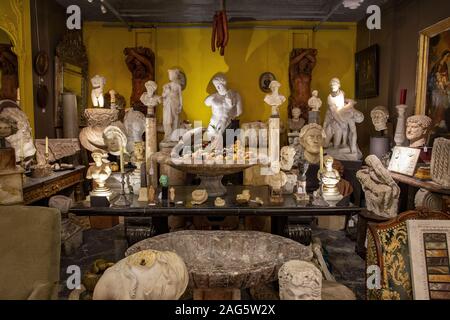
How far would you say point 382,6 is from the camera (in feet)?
22.2

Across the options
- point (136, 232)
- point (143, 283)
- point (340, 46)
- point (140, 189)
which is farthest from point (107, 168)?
point (340, 46)

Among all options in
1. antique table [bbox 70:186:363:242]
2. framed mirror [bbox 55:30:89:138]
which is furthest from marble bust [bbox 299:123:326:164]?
framed mirror [bbox 55:30:89:138]

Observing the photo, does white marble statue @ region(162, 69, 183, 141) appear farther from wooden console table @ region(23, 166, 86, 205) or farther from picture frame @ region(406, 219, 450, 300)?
picture frame @ region(406, 219, 450, 300)

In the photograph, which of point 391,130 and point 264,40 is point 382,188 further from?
point 264,40

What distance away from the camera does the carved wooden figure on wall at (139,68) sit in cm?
777

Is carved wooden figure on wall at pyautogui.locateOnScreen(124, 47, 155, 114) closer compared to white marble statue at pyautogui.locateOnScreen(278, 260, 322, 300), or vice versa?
white marble statue at pyautogui.locateOnScreen(278, 260, 322, 300)

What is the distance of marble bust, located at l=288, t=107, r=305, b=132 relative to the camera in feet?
24.7

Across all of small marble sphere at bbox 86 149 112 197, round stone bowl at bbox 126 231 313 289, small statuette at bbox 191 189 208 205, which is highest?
small marble sphere at bbox 86 149 112 197

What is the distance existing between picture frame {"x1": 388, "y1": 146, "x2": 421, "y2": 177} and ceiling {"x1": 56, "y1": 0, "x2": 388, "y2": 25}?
10.4 feet

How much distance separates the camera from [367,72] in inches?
290

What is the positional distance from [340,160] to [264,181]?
1.74 metres

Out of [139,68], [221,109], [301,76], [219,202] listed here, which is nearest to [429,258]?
[219,202]

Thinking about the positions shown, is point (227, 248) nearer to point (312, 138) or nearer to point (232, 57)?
point (312, 138)

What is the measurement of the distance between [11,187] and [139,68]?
15.8 feet
